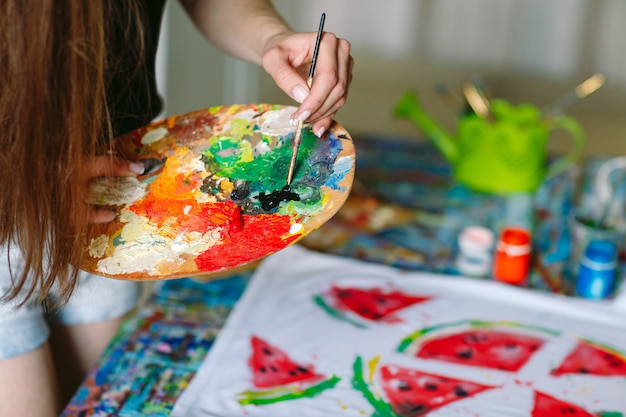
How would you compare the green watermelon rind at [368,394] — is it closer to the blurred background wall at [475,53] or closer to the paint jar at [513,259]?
the paint jar at [513,259]

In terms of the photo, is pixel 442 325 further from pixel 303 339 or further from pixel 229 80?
pixel 229 80

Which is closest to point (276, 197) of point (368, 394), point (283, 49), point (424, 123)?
point (283, 49)

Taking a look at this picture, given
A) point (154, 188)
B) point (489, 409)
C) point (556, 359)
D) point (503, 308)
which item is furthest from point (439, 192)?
point (154, 188)

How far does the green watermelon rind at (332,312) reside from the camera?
112 cm

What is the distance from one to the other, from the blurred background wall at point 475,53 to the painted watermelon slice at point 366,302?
2.24m

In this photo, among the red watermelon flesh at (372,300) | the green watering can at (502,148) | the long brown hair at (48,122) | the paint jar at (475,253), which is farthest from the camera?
the green watering can at (502,148)

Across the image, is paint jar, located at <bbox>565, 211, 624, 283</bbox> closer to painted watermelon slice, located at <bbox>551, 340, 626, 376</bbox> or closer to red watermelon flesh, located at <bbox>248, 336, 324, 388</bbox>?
painted watermelon slice, located at <bbox>551, 340, 626, 376</bbox>

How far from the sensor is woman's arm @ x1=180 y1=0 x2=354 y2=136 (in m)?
0.83

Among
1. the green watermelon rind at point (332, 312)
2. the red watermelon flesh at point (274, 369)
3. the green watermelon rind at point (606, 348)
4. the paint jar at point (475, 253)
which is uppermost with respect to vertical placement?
the paint jar at point (475, 253)

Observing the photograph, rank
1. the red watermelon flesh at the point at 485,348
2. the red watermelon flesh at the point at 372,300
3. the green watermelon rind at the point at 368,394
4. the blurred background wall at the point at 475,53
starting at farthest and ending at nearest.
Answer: the blurred background wall at the point at 475,53
the red watermelon flesh at the point at 372,300
the red watermelon flesh at the point at 485,348
the green watermelon rind at the point at 368,394

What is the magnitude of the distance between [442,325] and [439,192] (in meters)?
0.54

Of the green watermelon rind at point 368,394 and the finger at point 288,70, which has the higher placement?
the finger at point 288,70

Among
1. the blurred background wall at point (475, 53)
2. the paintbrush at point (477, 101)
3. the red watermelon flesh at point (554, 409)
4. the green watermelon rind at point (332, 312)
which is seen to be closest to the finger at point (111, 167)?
the green watermelon rind at point (332, 312)

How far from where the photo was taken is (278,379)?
3.23 feet
